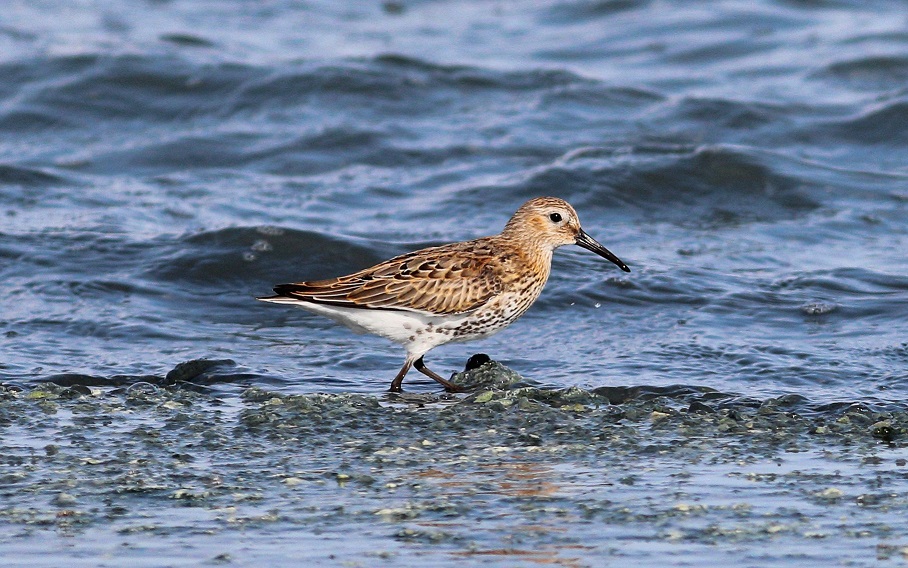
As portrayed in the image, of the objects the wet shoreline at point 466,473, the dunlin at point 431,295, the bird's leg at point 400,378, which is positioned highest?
the dunlin at point 431,295

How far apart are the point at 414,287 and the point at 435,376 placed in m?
0.62

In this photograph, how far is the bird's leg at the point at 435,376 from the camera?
28.7 feet

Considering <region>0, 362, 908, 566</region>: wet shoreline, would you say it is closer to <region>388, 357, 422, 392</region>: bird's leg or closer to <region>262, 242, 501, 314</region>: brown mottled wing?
<region>388, 357, 422, 392</region>: bird's leg

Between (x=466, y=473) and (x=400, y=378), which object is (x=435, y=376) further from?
(x=466, y=473)

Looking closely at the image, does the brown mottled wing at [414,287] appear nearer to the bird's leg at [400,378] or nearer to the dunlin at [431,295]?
the dunlin at [431,295]

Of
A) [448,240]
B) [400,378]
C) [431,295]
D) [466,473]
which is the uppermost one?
[448,240]

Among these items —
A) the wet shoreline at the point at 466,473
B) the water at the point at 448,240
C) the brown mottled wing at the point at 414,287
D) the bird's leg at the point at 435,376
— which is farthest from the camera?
the bird's leg at the point at 435,376

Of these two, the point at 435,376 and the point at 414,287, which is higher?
the point at 414,287

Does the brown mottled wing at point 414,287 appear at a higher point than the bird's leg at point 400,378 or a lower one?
higher

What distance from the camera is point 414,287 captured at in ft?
28.5

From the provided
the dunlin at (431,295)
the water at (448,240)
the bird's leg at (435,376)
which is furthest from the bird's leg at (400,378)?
the water at (448,240)

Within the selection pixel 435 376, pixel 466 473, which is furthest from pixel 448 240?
pixel 466 473

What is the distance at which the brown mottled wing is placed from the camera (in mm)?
8547

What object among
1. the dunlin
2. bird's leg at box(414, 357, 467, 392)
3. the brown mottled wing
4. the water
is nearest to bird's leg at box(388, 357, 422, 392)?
the dunlin
